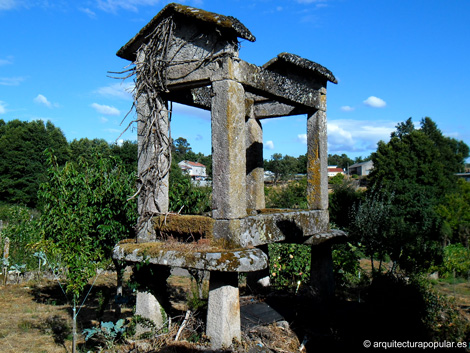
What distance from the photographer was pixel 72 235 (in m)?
5.31

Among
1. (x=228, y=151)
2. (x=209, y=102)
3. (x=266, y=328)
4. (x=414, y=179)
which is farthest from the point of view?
(x=414, y=179)

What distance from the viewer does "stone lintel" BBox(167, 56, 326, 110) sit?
13.9 feet

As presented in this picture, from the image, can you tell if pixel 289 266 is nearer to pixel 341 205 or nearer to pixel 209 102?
pixel 209 102

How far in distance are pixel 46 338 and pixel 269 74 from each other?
221 inches

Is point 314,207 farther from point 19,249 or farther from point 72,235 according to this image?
point 19,249

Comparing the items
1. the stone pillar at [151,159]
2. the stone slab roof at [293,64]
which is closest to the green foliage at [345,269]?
the stone slab roof at [293,64]

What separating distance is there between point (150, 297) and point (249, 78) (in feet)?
8.96

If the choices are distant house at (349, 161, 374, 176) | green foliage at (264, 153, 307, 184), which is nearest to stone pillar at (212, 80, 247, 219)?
green foliage at (264, 153, 307, 184)

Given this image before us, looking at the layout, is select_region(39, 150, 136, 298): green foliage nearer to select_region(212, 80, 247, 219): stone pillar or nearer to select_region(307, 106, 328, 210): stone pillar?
select_region(212, 80, 247, 219): stone pillar

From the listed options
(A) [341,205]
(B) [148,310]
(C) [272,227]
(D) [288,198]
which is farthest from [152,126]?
(A) [341,205]

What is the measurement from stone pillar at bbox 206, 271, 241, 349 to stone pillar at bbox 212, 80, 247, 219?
63 cm

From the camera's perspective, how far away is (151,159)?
481 cm

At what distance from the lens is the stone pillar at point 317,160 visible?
596 cm

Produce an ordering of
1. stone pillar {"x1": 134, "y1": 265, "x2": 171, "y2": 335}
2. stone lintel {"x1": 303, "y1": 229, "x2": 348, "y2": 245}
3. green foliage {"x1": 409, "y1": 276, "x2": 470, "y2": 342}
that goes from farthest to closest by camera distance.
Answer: stone lintel {"x1": 303, "y1": 229, "x2": 348, "y2": 245}, green foliage {"x1": 409, "y1": 276, "x2": 470, "y2": 342}, stone pillar {"x1": 134, "y1": 265, "x2": 171, "y2": 335}
